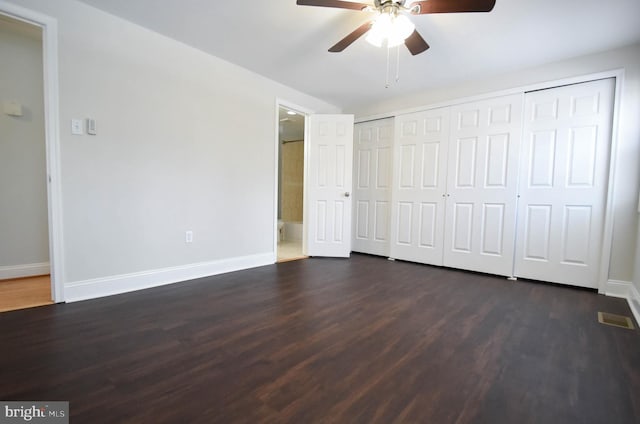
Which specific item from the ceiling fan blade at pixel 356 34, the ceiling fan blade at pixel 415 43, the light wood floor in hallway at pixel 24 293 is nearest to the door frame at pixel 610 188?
the ceiling fan blade at pixel 415 43

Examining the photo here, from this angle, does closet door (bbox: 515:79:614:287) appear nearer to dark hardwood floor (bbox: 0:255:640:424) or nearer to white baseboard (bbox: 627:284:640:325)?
white baseboard (bbox: 627:284:640:325)

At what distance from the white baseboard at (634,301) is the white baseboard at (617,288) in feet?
0.29

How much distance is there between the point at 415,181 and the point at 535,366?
273 centimetres

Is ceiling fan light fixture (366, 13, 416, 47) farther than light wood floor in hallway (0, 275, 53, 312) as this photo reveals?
No

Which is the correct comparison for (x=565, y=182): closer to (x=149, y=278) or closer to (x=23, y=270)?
(x=149, y=278)

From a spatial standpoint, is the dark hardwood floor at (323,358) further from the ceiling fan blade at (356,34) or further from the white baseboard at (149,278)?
the ceiling fan blade at (356,34)

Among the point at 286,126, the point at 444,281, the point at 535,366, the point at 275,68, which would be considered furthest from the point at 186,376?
the point at 286,126

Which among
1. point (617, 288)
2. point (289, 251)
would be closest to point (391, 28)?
point (617, 288)

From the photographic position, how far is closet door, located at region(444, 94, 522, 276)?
3.20 meters

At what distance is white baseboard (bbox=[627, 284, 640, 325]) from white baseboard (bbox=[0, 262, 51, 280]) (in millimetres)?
5470

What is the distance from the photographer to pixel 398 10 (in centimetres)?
193

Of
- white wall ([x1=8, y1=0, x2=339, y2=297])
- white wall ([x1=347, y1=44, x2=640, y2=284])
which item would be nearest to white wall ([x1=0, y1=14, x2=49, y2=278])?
white wall ([x1=8, y1=0, x2=339, y2=297])

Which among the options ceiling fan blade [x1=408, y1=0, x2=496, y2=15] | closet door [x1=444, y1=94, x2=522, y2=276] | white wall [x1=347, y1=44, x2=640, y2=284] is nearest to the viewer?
ceiling fan blade [x1=408, y1=0, x2=496, y2=15]

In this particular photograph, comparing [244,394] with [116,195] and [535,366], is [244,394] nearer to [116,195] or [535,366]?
[535,366]
